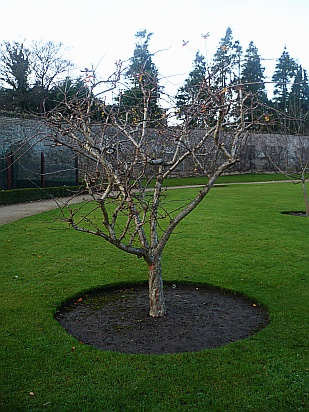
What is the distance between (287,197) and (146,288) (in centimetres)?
1200

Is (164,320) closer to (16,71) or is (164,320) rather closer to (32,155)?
(32,155)

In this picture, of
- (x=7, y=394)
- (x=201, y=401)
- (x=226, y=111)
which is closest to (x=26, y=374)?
(x=7, y=394)

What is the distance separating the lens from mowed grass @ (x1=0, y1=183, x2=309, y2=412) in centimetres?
319

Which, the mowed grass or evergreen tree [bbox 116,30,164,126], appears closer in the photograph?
the mowed grass

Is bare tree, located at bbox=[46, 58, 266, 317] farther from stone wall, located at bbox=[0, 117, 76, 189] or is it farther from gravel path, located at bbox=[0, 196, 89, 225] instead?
stone wall, located at bbox=[0, 117, 76, 189]

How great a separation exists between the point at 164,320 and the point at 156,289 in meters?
0.32

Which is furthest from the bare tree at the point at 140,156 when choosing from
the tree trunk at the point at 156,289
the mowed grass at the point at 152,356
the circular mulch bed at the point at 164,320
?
the mowed grass at the point at 152,356

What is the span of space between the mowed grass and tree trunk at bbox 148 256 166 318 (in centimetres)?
96

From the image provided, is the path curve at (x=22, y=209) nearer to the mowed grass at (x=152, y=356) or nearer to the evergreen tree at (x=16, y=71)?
the mowed grass at (x=152, y=356)

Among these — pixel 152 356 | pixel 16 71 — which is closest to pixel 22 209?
pixel 152 356

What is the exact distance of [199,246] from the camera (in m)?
8.08

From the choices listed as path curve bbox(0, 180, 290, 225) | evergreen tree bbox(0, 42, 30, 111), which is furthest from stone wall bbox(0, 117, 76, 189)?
evergreen tree bbox(0, 42, 30, 111)

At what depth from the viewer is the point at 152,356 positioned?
12.6ft

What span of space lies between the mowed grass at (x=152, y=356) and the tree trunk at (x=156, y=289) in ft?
3.15
